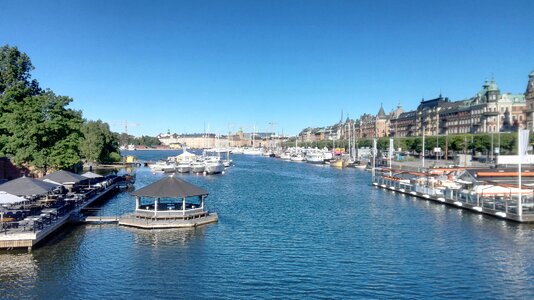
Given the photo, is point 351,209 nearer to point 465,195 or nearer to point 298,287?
point 465,195

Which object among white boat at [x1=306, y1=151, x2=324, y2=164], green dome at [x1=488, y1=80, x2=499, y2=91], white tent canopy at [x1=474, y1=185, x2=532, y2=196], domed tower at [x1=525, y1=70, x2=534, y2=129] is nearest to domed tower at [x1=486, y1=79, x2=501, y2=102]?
green dome at [x1=488, y1=80, x2=499, y2=91]

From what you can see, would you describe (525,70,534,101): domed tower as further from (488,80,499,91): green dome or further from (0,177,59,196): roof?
(0,177,59,196): roof

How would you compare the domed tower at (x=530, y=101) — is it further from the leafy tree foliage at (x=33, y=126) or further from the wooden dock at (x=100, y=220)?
the wooden dock at (x=100, y=220)

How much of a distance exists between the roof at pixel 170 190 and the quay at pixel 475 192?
27.8 m

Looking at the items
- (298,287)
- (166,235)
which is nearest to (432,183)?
(166,235)

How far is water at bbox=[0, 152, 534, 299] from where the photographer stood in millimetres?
24969

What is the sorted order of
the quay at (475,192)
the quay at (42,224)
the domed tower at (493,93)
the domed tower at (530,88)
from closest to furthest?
the quay at (42,224), the quay at (475,192), the domed tower at (530,88), the domed tower at (493,93)

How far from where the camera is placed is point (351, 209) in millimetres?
54000

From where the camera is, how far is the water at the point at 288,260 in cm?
2497

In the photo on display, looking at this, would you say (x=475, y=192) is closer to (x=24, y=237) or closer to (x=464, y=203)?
(x=464, y=203)

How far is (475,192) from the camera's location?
53.2 meters

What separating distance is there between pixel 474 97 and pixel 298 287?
167578 millimetres

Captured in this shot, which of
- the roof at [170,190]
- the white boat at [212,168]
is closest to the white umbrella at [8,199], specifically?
the roof at [170,190]

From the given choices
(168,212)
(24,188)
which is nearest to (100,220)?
(168,212)
